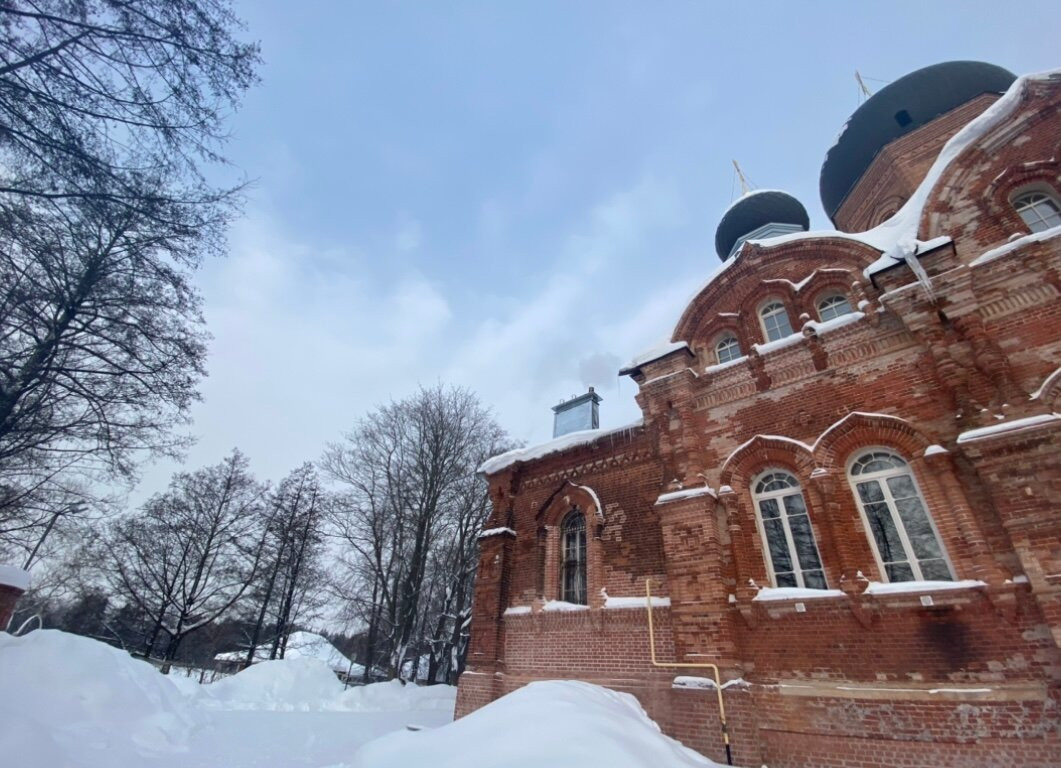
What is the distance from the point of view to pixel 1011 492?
6.27m

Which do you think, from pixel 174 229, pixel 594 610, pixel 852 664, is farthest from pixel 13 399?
pixel 852 664

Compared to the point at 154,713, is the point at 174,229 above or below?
above

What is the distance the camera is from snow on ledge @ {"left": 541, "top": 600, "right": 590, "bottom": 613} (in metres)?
10.2

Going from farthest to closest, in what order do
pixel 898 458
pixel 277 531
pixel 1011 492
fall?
pixel 277 531
pixel 898 458
pixel 1011 492

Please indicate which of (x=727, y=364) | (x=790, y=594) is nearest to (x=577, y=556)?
(x=790, y=594)

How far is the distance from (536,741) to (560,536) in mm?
7248

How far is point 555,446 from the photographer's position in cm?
1208

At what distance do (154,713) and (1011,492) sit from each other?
12431mm

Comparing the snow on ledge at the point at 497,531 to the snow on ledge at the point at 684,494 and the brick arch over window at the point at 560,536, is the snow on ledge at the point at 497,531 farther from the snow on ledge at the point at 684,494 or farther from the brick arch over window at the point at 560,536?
the snow on ledge at the point at 684,494

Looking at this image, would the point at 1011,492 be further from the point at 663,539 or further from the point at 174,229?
the point at 174,229

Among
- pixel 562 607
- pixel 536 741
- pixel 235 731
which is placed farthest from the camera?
pixel 562 607

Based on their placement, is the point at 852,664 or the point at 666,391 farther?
the point at 666,391

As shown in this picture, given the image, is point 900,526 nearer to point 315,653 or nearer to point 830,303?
point 830,303

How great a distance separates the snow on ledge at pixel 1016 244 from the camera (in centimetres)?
722
